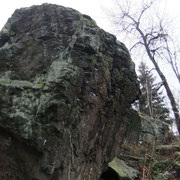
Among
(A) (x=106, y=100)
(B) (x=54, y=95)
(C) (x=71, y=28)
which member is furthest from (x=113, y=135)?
(C) (x=71, y=28)

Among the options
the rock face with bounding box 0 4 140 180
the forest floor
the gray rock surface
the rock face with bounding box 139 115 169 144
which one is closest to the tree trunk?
the rock face with bounding box 139 115 169 144

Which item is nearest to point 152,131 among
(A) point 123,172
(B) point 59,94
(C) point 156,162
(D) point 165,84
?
(D) point 165,84

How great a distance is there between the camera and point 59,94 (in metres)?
2.74

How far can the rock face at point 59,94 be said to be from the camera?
2.57 m

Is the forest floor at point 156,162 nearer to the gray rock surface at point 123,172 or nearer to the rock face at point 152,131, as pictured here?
the gray rock surface at point 123,172

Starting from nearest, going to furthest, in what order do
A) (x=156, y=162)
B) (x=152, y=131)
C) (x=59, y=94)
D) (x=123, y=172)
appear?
(x=59, y=94), (x=123, y=172), (x=156, y=162), (x=152, y=131)

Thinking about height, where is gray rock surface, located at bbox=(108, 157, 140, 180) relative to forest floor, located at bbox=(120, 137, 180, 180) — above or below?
below

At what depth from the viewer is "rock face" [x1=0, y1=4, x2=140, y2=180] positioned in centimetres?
257

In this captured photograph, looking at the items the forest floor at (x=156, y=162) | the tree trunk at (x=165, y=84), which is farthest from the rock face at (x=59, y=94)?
the tree trunk at (x=165, y=84)

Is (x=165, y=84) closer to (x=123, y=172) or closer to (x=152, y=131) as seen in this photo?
(x=152, y=131)

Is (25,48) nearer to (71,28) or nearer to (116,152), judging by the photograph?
(71,28)

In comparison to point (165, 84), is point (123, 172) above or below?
below

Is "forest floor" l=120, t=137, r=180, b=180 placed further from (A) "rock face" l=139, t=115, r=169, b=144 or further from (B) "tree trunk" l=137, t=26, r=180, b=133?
(A) "rock face" l=139, t=115, r=169, b=144

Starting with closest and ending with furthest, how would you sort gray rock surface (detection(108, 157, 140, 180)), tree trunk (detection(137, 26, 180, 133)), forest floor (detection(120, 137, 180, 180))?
1. gray rock surface (detection(108, 157, 140, 180))
2. forest floor (detection(120, 137, 180, 180))
3. tree trunk (detection(137, 26, 180, 133))
